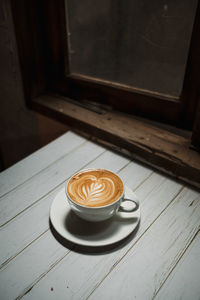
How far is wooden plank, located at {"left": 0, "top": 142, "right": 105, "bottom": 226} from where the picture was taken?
656 mm

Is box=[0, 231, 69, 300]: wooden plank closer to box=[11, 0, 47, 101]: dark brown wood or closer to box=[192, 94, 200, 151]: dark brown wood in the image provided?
box=[192, 94, 200, 151]: dark brown wood

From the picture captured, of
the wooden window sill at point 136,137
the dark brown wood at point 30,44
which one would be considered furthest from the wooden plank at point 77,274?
the dark brown wood at point 30,44

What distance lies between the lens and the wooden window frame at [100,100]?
31.5 inches

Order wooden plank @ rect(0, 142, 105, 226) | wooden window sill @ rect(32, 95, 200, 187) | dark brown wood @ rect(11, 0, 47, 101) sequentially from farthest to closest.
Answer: dark brown wood @ rect(11, 0, 47, 101), wooden window sill @ rect(32, 95, 200, 187), wooden plank @ rect(0, 142, 105, 226)

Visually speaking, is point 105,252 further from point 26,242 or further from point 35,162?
point 35,162

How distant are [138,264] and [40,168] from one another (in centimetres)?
45

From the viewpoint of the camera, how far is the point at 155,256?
534 millimetres

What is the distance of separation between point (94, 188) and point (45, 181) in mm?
232

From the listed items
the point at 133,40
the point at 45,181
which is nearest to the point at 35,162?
the point at 45,181

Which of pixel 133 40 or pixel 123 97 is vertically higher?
pixel 133 40

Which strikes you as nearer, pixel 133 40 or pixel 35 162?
pixel 35 162

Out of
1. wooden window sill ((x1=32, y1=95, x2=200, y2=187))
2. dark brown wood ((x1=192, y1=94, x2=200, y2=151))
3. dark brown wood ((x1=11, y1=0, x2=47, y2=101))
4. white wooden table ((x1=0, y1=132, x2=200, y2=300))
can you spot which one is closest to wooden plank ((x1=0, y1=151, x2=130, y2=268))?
white wooden table ((x1=0, y1=132, x2=200, y2=300))

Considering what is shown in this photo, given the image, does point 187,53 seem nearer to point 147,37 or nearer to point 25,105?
point 147,37

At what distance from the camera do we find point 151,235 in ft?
1.90
